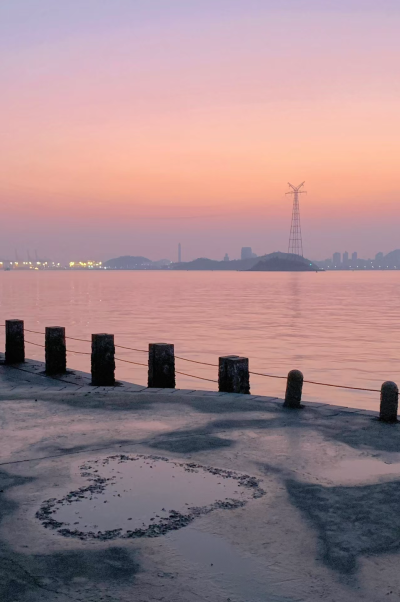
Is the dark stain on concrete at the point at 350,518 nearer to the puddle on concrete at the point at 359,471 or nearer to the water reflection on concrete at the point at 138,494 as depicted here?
the puddle on concrete at the point at 359,471

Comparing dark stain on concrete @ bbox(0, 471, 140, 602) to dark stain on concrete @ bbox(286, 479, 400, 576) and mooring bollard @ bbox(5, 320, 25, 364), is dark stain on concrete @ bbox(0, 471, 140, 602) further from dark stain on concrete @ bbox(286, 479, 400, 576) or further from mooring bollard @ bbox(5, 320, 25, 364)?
mooring bollard @ bbox(5, 320, 25, 364)

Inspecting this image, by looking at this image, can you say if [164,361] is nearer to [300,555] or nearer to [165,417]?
[165,417]

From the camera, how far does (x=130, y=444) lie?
9.88 metres

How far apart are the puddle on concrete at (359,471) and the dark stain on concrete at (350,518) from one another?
0.25 m

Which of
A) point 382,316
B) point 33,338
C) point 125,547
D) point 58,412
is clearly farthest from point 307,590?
point 382,316

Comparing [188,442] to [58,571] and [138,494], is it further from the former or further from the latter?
[58,571]

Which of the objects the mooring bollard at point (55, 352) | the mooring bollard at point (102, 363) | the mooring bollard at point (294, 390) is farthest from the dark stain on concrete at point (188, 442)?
the mooring bollard at point (55, 352)

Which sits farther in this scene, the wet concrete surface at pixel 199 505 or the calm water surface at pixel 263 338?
the calm water surface at pixel 263 338

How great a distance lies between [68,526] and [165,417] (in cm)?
508

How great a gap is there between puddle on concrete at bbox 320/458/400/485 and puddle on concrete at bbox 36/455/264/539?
1087 mm

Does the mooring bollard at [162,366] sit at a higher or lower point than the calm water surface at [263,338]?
higher

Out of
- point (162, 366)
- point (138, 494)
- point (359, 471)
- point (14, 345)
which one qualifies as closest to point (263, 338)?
point (14, 345)

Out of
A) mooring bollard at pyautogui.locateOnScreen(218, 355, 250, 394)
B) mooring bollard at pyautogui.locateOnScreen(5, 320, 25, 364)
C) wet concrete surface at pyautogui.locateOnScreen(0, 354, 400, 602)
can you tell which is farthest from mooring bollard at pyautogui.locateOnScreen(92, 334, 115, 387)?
mooring bollard at pyautogui.locateOnScreen(5, 320, 25, 364)

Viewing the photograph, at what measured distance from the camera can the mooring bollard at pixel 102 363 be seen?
15656 millimetres
